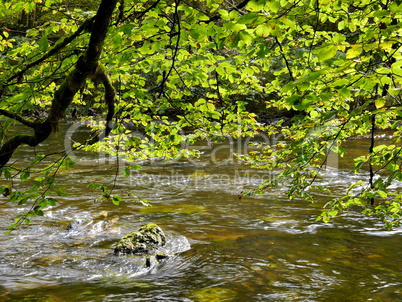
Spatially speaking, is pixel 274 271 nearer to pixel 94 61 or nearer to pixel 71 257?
pixel 71 257

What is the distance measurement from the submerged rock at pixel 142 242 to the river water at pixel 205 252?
0.65 ft

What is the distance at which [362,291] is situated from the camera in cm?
505

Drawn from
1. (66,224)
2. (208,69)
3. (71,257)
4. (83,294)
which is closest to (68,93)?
(208,69)

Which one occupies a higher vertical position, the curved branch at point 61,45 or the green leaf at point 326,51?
the curved branch at point 61,45

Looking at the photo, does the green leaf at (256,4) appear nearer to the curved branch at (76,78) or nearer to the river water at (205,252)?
the curved branch at (76,78)

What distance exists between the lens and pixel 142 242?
6.41 meters

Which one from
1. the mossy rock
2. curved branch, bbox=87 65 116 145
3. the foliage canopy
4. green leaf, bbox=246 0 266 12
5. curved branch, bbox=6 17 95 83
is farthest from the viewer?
the mossy rock

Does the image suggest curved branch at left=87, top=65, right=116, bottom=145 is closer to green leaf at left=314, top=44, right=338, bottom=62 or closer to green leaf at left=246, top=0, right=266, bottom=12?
green leaf at left=246, top=0, right=266, bottom=12

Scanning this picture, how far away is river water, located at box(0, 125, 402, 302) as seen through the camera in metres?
5.02

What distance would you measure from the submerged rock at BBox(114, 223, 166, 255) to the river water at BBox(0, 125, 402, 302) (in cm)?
20

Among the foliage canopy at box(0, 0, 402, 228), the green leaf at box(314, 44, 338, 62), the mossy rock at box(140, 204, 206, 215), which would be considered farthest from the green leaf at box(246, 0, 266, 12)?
the mossy rock at box(140, 204, 206, 215)

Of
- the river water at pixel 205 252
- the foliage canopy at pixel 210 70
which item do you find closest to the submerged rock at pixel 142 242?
the river water at pixel 205 252

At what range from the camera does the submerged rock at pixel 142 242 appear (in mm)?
6262

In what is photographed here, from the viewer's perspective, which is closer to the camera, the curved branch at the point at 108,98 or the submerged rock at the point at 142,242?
the curved branch at the point at 108,98
